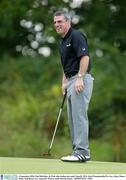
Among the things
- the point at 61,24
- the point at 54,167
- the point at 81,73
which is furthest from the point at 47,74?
the point at 54,167

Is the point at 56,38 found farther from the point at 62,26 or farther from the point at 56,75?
the point at 62,26

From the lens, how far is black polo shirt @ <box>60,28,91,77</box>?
25.7 ft

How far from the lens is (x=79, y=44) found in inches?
309

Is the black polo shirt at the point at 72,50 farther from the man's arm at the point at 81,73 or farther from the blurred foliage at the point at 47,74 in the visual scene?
the blurred foliage at the point at 47,74

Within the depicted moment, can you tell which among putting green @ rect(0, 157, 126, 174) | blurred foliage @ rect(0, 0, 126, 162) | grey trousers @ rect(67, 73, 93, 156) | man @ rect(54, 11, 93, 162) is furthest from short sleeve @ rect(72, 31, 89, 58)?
blurred foliage @ rect(0, 0, 126, 162)

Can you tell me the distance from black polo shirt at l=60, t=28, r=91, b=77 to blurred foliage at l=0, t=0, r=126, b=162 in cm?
609

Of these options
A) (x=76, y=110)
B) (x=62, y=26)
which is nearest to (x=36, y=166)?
(x=76, y=110)

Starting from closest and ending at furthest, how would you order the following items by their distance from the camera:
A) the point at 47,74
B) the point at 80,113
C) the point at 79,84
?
1. the point at 79,84
2. the point at 80,113
3. the point at 47,74

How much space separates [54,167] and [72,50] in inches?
50.6

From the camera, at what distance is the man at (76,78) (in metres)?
7.80

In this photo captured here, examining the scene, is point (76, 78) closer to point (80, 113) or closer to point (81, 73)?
point (81, 73)

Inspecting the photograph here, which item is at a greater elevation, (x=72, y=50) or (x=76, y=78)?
(x=72, y=50)

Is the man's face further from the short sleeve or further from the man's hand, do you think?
the man's hand

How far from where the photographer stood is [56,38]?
17734 millimetres
